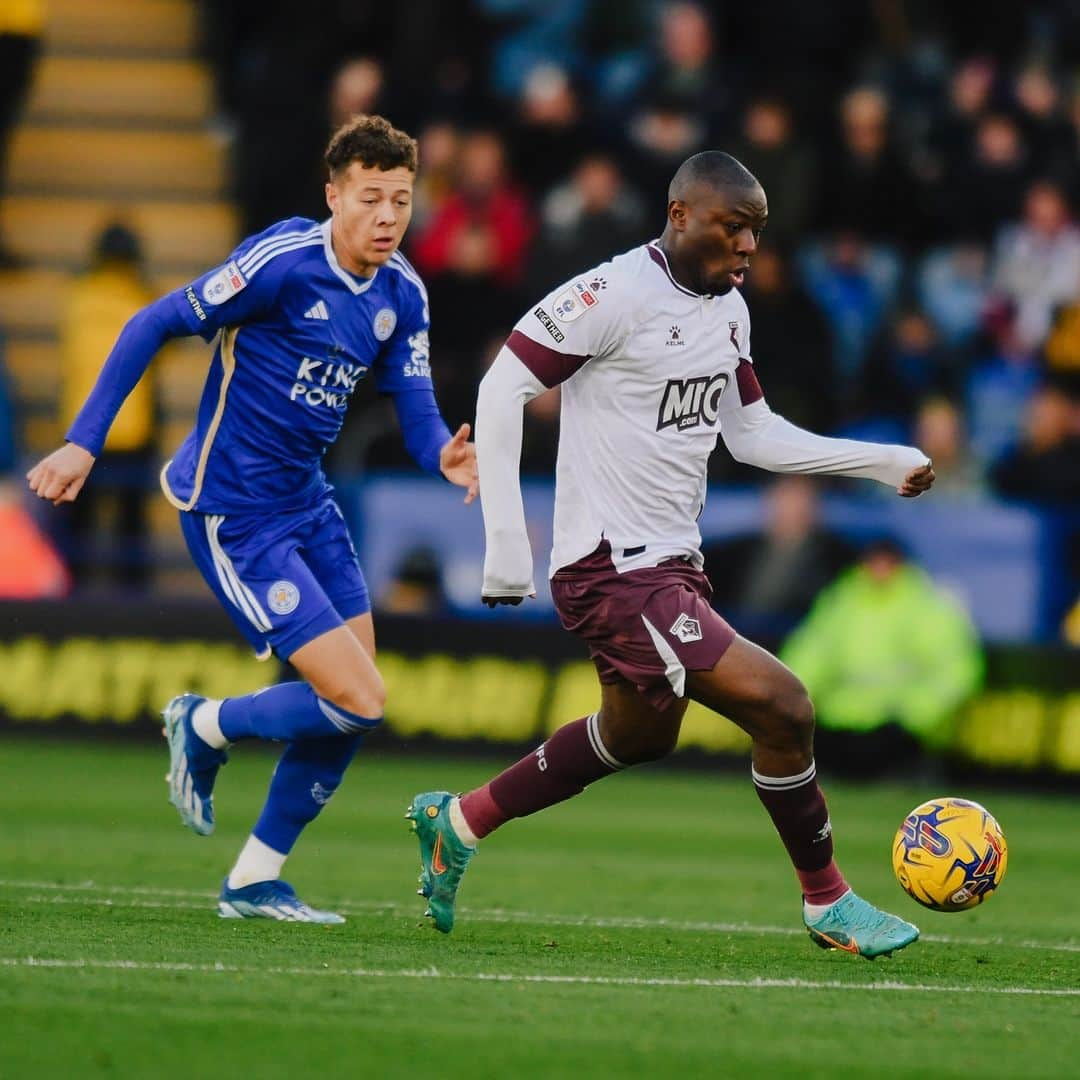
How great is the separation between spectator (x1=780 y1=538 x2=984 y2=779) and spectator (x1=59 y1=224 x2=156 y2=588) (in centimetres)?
491

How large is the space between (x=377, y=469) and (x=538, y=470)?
3.80ft

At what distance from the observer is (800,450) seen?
7938 mm

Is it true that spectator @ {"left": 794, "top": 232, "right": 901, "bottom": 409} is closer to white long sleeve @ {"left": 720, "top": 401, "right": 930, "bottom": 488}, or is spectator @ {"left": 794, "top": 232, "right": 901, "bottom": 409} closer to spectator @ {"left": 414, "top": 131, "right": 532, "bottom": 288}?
spectator @ {"left": 414, "top": 131, "right": 532, "bottom": 288}

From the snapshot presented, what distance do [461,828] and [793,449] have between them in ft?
5.47

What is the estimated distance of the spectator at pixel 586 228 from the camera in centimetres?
1667

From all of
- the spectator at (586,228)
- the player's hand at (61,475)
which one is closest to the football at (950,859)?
the player's hand at (61,475)

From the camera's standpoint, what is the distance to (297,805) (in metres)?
8.22

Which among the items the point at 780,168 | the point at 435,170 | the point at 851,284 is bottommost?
the point at 851,284

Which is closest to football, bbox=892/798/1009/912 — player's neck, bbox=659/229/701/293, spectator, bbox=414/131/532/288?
player's neck, bbox=659/229/701/293

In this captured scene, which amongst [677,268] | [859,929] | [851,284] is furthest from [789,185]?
[859,929]

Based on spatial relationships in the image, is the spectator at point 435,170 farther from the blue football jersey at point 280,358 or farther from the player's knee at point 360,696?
the player's knee at point 360,696

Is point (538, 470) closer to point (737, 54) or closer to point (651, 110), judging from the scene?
point (651, 110)

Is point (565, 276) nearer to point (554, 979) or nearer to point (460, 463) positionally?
point (460, 463)

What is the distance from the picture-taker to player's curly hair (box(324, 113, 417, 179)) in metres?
7.89
